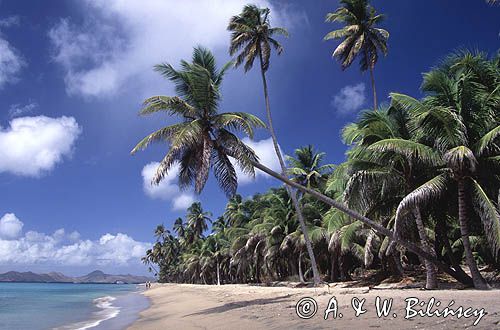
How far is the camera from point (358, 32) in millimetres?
25375

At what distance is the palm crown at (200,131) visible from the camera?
49.6 ft

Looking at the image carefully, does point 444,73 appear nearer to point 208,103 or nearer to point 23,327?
point 208,103

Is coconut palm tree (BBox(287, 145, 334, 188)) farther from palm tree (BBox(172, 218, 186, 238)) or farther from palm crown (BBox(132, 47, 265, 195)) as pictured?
palm tree (BBox(172, 218, 186, 238))

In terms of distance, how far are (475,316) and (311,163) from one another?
26997 millimetres

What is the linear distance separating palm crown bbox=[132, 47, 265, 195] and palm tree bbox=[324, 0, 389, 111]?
12.3 metres

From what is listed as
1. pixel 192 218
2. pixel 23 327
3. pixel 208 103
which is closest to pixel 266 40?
pixel 208 103

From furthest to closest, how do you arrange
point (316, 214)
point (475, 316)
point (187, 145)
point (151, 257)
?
1. point (151, 257)
2. point (316, 214)
3. point (187, 145)
4. point (475, 316)

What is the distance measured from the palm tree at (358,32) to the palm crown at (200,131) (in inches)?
485

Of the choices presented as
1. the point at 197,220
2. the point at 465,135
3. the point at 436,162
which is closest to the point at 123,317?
the point at 436,162

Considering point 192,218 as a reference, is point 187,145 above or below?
below

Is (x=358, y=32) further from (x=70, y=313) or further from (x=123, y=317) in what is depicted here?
(x=70, y=313)

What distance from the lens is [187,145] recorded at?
14.7 meters

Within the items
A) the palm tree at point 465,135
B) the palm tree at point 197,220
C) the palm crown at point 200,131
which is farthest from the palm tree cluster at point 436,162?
the palm tree at point 197,220

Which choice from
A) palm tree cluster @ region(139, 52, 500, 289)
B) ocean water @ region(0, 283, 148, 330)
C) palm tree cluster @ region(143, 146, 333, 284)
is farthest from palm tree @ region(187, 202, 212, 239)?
palm tree cluster @ region(139, 52, 500, 289)
